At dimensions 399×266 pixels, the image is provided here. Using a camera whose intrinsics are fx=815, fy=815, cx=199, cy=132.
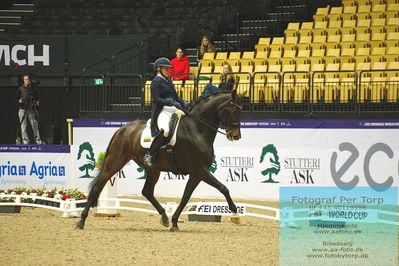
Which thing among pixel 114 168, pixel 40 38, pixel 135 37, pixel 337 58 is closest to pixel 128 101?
pixel 135 37

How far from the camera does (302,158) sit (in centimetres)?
1892

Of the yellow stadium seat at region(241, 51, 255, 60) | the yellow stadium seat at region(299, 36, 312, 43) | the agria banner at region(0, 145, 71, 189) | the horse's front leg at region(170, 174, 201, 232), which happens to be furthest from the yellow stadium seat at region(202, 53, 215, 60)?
the horse's front leg at region(170, 174, 201, 232)

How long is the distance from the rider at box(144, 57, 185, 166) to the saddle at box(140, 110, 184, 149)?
0.08 m

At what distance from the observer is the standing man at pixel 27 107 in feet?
77.0

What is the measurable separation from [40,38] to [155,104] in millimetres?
11657

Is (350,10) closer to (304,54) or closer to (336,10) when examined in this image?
(336,10)

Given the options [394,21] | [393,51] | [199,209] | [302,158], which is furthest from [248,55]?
[199,209]

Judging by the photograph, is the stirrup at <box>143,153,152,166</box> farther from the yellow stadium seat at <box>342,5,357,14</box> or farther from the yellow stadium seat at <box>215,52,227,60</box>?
the yellow stadium seat at <box>342,5,357,14</box>

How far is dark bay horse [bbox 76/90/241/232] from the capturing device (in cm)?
1444

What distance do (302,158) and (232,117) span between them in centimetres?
486

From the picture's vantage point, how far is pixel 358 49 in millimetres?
21641

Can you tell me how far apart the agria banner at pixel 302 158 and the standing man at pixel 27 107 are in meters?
4.47

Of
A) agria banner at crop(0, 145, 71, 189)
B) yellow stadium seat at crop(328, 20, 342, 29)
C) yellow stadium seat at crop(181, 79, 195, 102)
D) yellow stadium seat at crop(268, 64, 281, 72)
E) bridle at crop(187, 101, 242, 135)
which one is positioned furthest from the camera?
yellow stadium seat at crop(328, 20, 342, 29)

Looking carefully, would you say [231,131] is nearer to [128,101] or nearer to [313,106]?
[313,106]
